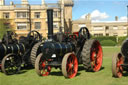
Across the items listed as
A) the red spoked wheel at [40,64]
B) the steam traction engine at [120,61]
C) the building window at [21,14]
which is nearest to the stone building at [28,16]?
the building window at [21,14]

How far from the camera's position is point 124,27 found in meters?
66.5

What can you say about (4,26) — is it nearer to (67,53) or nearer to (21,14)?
(21,14)

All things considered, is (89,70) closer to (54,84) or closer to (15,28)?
(54,84)

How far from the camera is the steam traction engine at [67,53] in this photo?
821 centimetres

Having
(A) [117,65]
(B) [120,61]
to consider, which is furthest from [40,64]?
(B) [120,61]

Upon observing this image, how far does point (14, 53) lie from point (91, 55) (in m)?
3.53

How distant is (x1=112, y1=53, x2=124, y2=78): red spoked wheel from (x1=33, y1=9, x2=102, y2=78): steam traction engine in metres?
1.43

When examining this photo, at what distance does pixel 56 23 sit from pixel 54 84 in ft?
142

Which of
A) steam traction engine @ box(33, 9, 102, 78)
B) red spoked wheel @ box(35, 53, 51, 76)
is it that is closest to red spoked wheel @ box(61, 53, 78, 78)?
steam traction engine @ box(33, 9, 102, 78)

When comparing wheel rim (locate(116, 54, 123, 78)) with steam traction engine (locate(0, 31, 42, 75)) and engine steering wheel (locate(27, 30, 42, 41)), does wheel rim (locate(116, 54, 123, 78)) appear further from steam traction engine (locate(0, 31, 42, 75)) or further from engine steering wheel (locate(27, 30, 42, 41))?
engine steering wheel (locate(27, 30, 42, 41))

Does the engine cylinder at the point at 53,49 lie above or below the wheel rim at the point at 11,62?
above

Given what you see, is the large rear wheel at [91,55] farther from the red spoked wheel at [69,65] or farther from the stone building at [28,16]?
the stone building at [28,16]

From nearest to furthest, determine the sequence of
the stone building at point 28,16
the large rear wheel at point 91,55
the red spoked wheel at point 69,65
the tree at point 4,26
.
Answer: the red spoked wheel at point 69,65 → the large rear wheel at point 91,55 → the tree at point 4,26 → the stone building at point 28,16

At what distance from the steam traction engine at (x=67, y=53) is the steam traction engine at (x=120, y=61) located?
1.44 m
